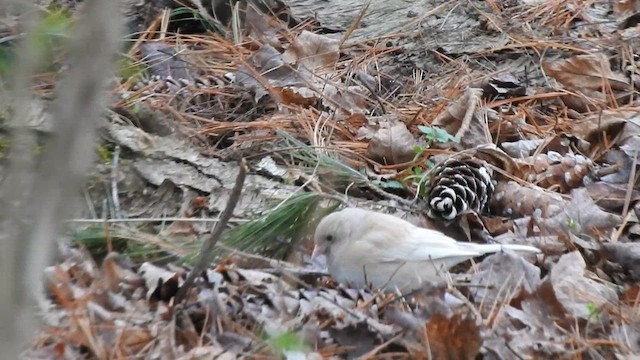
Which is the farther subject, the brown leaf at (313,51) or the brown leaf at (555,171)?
the brown leaf at (313,51)

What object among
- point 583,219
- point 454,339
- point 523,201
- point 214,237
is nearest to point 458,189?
point 523,201

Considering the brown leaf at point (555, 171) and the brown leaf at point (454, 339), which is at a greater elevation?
the brown leaf at point (454, 339)

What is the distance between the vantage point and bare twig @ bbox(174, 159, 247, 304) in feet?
6.86

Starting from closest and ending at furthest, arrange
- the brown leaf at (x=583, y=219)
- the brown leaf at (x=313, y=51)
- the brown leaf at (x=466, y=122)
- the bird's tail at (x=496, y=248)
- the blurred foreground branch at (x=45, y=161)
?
the blurred foreground branch at (x=45, y=161) → the bird's tail at (x=496, y=248) → the brown leaf at (x=583, y=219) → the brown leaf at (x=466, y=122) → the brown leaf at (x=313, y=51)

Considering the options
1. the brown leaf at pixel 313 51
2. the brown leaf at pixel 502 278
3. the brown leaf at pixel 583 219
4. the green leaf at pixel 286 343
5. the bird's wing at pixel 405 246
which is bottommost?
the brown leaf at pixel 313 51

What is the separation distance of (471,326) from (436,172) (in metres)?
1.21

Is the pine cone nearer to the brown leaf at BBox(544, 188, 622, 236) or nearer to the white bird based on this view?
the brown leaf at BBox(544, 188, 622, 236)

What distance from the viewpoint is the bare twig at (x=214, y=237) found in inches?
82.4

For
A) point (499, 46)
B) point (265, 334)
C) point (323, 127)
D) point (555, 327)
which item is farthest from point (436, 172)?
point (499, 46)

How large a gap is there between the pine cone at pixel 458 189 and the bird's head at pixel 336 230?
18.8 inches

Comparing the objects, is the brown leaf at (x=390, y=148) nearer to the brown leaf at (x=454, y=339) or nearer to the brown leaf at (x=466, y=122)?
the brown leaf at (x=466, y=122)

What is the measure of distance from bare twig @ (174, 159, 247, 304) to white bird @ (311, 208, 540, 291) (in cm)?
47


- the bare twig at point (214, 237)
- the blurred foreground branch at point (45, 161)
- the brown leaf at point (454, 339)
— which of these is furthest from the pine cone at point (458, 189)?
the blurred foreground branch at point (45, 161)

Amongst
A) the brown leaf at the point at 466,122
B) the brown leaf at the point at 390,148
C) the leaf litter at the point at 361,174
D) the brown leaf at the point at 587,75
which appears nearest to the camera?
the leaf litter at the point at 361,174
